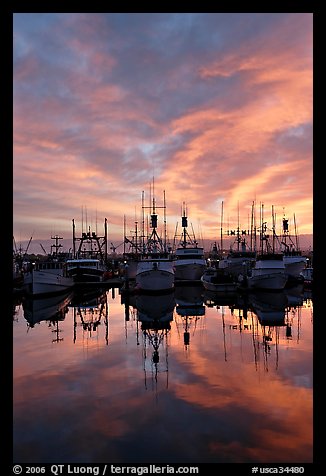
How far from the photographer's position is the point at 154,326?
31062mm

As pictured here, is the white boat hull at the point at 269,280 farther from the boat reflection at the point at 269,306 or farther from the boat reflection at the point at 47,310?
the boat reflection at the point at 47,310

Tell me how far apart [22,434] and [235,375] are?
915 cm

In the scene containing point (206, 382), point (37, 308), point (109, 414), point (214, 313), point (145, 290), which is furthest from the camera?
point (145, 290)

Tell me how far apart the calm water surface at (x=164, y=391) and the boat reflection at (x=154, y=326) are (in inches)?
4.4

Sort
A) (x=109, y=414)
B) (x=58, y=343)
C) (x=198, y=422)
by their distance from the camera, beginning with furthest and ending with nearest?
(x=58, y=343), (x=109, y=414), (x=198, y=422)

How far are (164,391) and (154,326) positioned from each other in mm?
15396

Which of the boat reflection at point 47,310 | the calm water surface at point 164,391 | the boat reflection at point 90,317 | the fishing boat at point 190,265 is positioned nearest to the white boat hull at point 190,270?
the fishing boat at point 190,265

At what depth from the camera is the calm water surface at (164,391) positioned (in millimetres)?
10875

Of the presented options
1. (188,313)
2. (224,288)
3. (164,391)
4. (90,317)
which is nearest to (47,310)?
(90,317)

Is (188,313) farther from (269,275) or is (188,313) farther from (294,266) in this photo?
(294,266)

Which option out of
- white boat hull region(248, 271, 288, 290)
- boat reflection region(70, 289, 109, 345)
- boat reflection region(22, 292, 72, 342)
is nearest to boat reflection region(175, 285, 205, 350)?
boat reflection region(70, 289, 109, 345)

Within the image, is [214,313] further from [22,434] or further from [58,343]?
[22,434]
